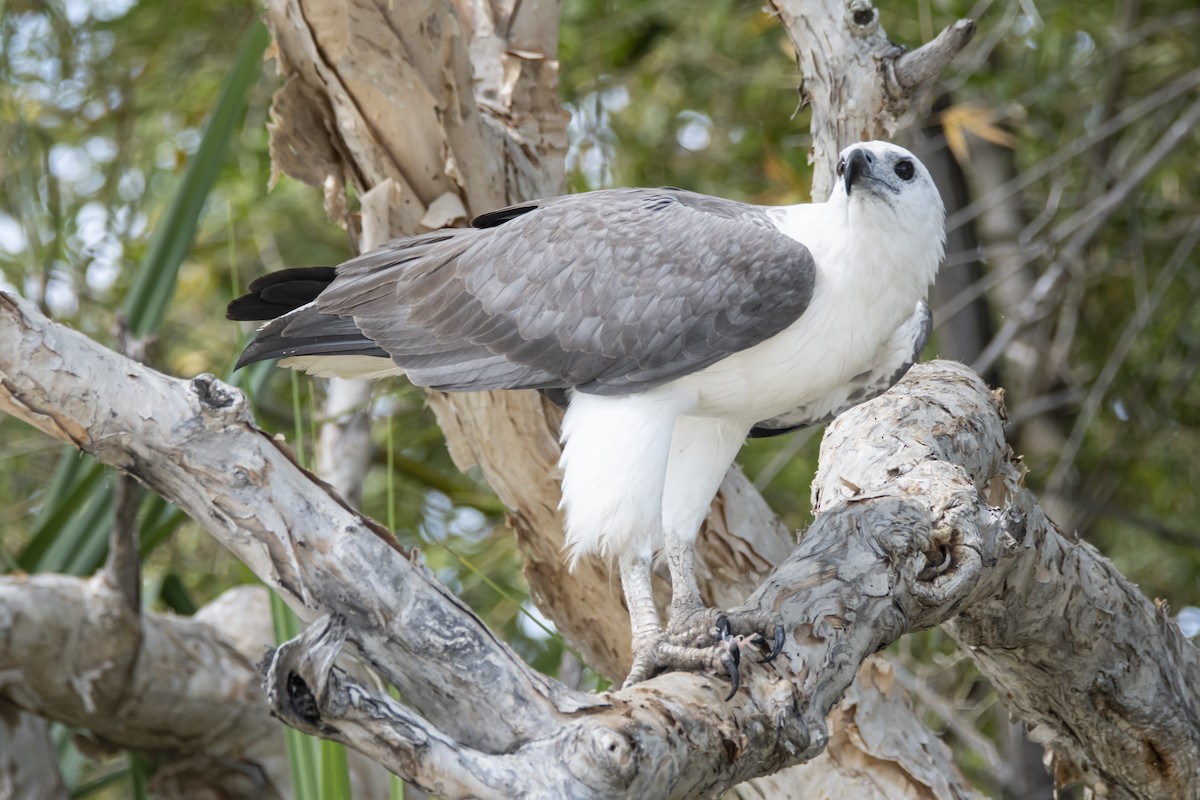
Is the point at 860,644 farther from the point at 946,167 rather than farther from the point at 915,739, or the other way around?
the point at 946,167

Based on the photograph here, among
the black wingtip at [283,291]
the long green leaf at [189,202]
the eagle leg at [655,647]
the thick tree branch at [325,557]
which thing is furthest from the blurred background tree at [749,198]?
the thick tree branch at [325,557]

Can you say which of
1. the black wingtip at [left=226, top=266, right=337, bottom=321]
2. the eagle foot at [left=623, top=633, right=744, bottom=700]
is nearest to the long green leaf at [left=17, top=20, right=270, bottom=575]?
the black wingtip at [left=226, top=266, right=337, bottom=321]

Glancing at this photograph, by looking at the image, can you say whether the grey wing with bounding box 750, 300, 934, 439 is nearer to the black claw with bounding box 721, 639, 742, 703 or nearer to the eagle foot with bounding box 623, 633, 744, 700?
the eagle foot with bounding box 623, 633, 744, 700

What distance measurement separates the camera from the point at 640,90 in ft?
18.8

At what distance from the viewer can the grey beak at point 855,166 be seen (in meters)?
2.74

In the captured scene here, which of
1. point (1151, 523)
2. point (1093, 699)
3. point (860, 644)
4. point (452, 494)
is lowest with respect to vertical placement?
point (1151, 523)

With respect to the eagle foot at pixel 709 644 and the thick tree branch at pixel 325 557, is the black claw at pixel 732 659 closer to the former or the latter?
the eagle foot at pixel 709 644

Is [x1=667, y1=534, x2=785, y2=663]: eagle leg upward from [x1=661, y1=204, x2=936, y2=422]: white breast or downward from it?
downward

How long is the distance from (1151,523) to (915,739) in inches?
91.6

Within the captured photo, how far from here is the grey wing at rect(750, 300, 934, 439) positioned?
9.73ft

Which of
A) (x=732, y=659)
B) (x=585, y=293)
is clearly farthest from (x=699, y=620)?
(x=585, y=293)

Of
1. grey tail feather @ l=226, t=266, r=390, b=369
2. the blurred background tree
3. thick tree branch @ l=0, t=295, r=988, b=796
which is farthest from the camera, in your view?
the blurred background tree

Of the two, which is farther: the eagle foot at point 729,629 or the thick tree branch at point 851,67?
the thick tree branch at point 851,67

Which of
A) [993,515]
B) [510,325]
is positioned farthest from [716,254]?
[993,515]
